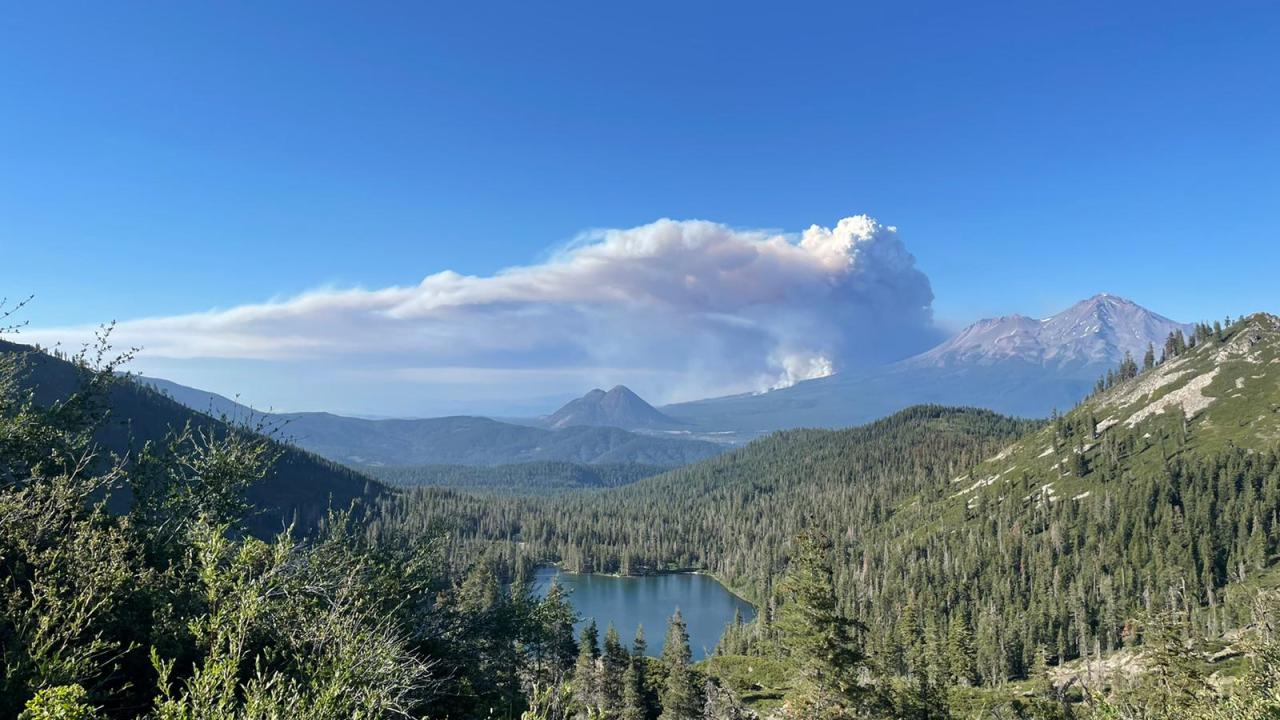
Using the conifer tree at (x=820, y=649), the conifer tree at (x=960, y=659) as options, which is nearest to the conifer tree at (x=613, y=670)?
the conifer tree at (x=820, y=649)

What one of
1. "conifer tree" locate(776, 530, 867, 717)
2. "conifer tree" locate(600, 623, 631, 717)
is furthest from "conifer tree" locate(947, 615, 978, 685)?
"conifer tree" locate(776, 530, 867, 717)

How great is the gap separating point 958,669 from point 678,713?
65.6 meters

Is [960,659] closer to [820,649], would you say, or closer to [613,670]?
[613,670]

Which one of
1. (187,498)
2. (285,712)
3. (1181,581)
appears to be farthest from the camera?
(1181,581)

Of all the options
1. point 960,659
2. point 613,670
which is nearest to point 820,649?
point 613,670

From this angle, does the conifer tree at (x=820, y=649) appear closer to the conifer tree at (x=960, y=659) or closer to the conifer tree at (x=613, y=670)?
the conifer tree at (x=613, y=670)

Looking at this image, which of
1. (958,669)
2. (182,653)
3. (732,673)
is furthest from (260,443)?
(958,669)

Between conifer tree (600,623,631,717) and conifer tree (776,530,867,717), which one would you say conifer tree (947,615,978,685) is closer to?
conifer tree (600,623,631,717)

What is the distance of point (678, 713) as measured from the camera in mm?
64438

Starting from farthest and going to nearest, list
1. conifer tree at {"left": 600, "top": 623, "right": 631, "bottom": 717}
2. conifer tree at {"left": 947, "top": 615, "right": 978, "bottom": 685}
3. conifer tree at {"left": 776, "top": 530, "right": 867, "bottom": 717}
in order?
conifer tree at {"left": 947, "top": 615, "right": 978, "bottom": 685}
conifer tree at {"left": 600, "top": 623, "right": 631, "bottom": 717}
conifer tree at {"left": 776, "top": 530, "right": 867, "bottom": 717}

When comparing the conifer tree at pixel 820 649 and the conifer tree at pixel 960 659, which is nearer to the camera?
the conifer tree at pixel 820 649

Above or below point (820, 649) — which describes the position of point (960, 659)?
below

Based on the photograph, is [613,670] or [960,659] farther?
[960,659]

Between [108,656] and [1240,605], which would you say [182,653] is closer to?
[108,656]
